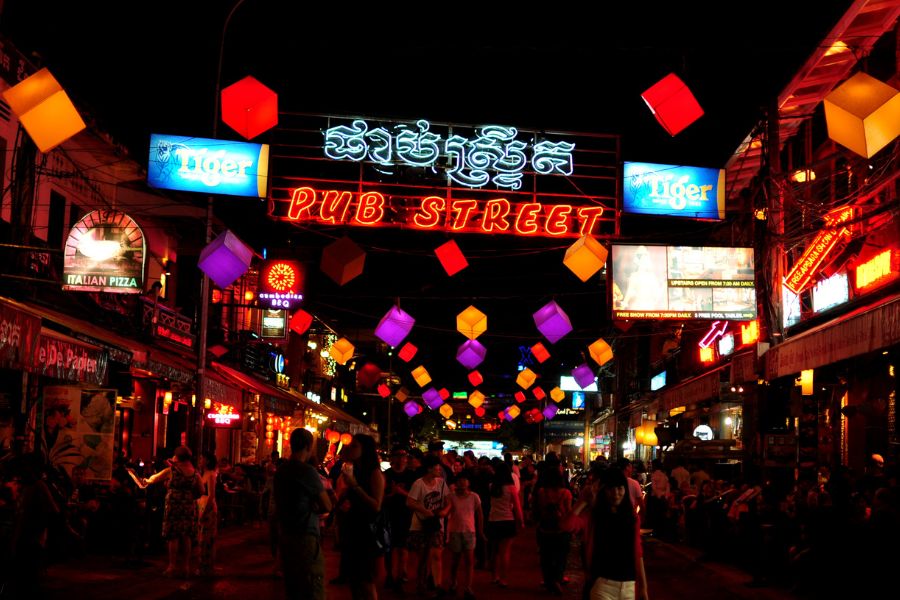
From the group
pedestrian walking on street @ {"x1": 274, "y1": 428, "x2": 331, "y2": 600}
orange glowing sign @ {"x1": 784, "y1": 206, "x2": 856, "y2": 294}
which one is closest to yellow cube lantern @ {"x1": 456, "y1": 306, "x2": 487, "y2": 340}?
orange glowing sign @ {"x1": 784, "y1": 206, "x2": 856, "y2": 294}

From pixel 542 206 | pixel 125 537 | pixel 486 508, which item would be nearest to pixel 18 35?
pixel 125 537

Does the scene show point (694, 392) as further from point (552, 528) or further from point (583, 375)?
point (552, 528)

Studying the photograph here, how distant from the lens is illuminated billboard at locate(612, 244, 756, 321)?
76.2 ft

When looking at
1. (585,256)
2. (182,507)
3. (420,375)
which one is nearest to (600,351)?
(585,256)

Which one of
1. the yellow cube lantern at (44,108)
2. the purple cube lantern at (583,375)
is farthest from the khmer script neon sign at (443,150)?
the purple cube lantern at (583,375)

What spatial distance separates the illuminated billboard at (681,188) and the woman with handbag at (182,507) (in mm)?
12155

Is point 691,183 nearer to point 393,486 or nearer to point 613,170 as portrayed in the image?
point 613,170

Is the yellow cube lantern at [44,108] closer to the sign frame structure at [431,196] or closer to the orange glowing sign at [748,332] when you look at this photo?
the sign frame structure at [431,196]

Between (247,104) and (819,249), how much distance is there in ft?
37.8

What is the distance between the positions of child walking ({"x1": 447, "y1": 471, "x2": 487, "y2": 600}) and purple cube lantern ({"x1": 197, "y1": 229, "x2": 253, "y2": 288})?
6.19 meters

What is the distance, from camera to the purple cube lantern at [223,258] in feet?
58.3

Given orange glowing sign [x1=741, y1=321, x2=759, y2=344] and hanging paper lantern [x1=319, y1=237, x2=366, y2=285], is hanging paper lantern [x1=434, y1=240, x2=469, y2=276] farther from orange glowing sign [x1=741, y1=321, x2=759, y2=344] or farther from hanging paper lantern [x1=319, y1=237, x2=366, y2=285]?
orange glowing sign [x1=741, y1=321, x2=759, y2=344]

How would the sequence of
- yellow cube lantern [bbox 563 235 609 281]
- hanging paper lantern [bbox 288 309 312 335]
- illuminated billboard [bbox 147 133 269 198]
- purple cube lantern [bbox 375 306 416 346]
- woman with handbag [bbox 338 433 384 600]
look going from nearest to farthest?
woman with handbag [bbox 338 433 384 600], yellow cube lantern [bbox 563 235 609 281], illuminated billboard [bbox 147 133 269 198], purple cube lantern [bbox 375 306 416 346], hanging paper lantern [bbox 288 309 312 335]

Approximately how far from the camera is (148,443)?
28828 millimetres
